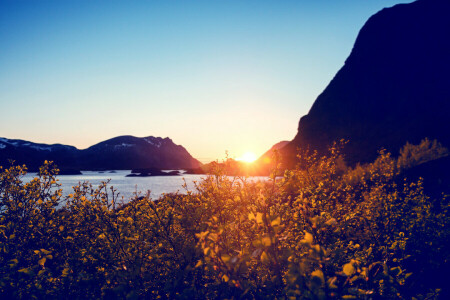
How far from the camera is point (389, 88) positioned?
7900 cm

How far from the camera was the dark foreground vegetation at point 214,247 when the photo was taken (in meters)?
2.08

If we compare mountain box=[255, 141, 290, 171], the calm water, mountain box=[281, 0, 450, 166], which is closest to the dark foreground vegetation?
mountain box=[255, 141, 290, 171]

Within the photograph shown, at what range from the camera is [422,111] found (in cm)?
6356

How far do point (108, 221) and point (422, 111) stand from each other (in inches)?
3152

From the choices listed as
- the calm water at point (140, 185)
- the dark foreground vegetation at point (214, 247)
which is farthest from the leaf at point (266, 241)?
the calm water at point (140, 185)

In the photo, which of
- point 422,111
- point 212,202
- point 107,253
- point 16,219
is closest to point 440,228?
point 212,202

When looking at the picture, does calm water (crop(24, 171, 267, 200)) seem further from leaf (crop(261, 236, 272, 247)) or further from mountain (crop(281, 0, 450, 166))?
mountain (crop(281, 0, 450, 166))

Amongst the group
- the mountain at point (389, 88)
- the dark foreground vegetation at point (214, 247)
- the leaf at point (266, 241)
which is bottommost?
the dark foreground vegetation at point (214, 247)

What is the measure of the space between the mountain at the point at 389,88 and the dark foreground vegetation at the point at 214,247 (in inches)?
1947

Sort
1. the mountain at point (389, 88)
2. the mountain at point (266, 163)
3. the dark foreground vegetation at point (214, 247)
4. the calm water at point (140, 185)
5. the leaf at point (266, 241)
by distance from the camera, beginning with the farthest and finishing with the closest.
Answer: the mountain at point (389, 88) < the calm water at point (140, 185) < the mountain at point (266, 163) < the dark foreground vegetation at point (214, 247) < the leaf at point (266, 241)

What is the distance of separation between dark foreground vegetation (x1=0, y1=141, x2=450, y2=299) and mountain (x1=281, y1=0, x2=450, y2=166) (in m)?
49.5

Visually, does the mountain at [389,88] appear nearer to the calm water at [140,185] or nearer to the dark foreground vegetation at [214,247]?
the calm water at [140,185]

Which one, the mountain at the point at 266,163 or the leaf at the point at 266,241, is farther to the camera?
the mountain at the point at 266,163

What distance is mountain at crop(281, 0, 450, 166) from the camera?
2467 inches
